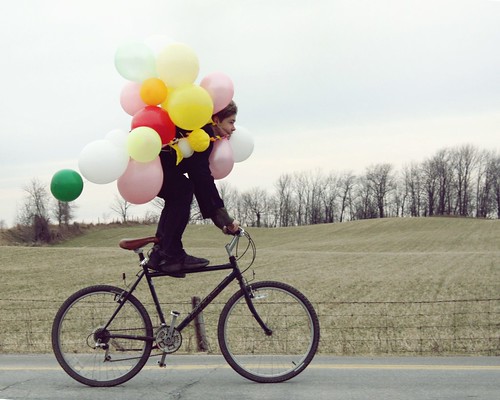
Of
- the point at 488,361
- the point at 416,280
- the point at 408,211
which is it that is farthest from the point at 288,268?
the point at 408,211

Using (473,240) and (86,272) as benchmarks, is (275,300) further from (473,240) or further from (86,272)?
(473,240)

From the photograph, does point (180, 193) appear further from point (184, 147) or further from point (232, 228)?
point (232, 228)

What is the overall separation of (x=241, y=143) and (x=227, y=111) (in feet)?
1.01

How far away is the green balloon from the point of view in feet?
13.7

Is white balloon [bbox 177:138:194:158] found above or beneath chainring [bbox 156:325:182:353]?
above

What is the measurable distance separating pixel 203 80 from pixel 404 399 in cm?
273

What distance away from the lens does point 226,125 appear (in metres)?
4.70

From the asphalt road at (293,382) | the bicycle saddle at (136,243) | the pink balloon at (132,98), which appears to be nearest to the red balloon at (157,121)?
the pink balloon at (132,98)

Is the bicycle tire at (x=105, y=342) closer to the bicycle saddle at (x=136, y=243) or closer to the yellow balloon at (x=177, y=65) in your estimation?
the bicycle saddle at (x=136, y=243)

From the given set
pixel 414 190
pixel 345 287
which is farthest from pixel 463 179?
pixel 345 287

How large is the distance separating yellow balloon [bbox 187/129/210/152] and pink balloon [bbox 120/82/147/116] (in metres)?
0.52

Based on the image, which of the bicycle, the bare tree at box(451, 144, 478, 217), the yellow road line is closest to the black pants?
the bicycle

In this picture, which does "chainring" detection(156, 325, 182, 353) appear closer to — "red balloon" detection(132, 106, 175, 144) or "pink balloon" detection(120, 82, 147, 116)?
"red balloon" detection(132, 106, 175, 144)

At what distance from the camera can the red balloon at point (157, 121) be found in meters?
4.35
